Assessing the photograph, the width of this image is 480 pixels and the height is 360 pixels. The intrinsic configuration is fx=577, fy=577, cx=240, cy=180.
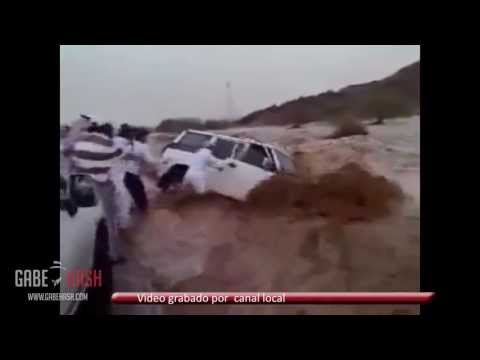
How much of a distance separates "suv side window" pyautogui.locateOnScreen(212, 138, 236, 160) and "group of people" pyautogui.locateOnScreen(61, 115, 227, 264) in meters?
0.03

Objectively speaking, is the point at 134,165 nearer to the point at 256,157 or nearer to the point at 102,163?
the point at 102,163

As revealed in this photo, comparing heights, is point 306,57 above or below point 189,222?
above

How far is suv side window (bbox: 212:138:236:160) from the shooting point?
3.14 m

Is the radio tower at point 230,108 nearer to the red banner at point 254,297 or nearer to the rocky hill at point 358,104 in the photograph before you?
the rocky hill at point 358,104

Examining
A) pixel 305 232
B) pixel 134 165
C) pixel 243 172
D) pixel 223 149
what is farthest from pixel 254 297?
pixel 134 165

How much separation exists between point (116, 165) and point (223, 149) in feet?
1.93

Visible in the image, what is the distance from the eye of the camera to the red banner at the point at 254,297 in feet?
10.3

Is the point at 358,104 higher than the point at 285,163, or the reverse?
the point at 358,104

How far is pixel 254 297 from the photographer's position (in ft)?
10.3
